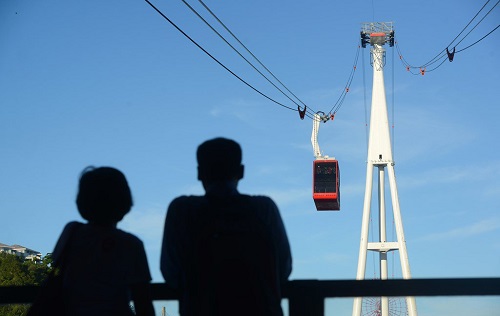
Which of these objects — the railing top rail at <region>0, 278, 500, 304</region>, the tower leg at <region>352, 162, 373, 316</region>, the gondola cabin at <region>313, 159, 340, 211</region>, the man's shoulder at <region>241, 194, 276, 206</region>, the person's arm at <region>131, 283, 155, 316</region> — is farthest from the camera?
the tower leg at <region>352, 162, 373, 316</region>

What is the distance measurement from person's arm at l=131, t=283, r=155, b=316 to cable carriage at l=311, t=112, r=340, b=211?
1367 inches

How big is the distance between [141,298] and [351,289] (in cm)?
96

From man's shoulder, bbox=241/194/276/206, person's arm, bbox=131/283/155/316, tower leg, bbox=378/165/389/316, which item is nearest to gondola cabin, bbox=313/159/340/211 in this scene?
tower leg, bbox=378/165/389/316

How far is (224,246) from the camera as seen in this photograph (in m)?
2.92

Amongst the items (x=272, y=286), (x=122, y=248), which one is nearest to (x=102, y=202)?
(x=122, y=248)

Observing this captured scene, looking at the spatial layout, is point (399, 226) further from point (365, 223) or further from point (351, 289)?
point (351, 289)

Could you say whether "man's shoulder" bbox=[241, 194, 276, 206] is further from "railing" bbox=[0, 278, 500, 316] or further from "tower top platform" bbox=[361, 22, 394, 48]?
"tower top platform" bbox=[361, 22, 394, 48]

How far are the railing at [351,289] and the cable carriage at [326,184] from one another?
112 feet

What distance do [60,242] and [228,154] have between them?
2.32 feet

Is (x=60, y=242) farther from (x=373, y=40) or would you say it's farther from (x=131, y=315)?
(x=373, y=40)

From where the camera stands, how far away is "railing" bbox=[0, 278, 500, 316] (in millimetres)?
3617

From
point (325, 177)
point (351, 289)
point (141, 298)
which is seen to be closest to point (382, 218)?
point (325, 177)

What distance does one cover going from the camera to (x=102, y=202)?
323cm

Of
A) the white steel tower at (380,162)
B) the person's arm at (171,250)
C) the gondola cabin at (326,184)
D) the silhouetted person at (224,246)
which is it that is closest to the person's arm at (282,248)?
the silhouetted person at (224,246)
